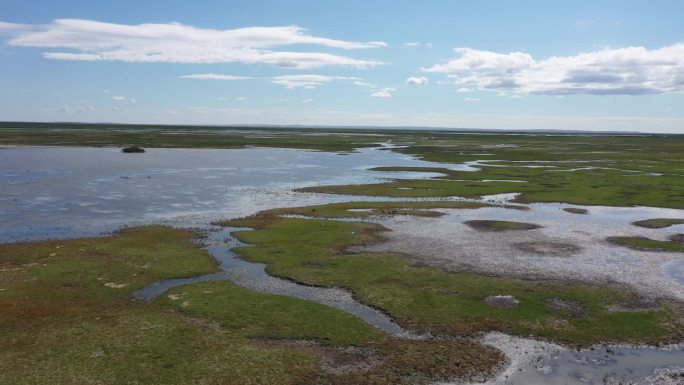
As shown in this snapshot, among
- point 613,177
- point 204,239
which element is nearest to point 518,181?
Answer: point 613,177

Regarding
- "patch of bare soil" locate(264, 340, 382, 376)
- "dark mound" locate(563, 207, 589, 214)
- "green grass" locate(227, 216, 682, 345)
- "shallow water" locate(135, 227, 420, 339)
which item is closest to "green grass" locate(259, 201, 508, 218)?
"dark mound" locate(563, 207, 589, 214)

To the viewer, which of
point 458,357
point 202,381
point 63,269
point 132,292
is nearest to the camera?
point 202,381

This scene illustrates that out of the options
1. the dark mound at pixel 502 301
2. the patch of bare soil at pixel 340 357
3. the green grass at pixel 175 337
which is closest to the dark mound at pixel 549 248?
the dark mound at pixel 502 301

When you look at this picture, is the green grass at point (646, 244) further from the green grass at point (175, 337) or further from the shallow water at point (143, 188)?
the shallow water at point (143, 188)


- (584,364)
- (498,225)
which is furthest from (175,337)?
(498,225)

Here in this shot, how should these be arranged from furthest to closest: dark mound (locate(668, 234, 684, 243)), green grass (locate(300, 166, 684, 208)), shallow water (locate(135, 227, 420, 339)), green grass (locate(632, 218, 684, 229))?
1. green grass (locate(300, 166, 684, 208))
2. green grass (locate(632, 218, 684, 229))
3. dark mound (locate(668, 234, 684, 243))
4. shallow water (locate(135, 227, 420, 339))

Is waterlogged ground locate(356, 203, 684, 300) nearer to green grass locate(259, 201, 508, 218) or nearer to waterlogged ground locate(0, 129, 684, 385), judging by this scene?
waterlogged ground locate(0, 129, 684, 385)

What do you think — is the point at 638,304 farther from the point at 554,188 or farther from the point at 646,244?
the point at 554,188

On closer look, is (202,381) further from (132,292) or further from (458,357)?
(132,292)
